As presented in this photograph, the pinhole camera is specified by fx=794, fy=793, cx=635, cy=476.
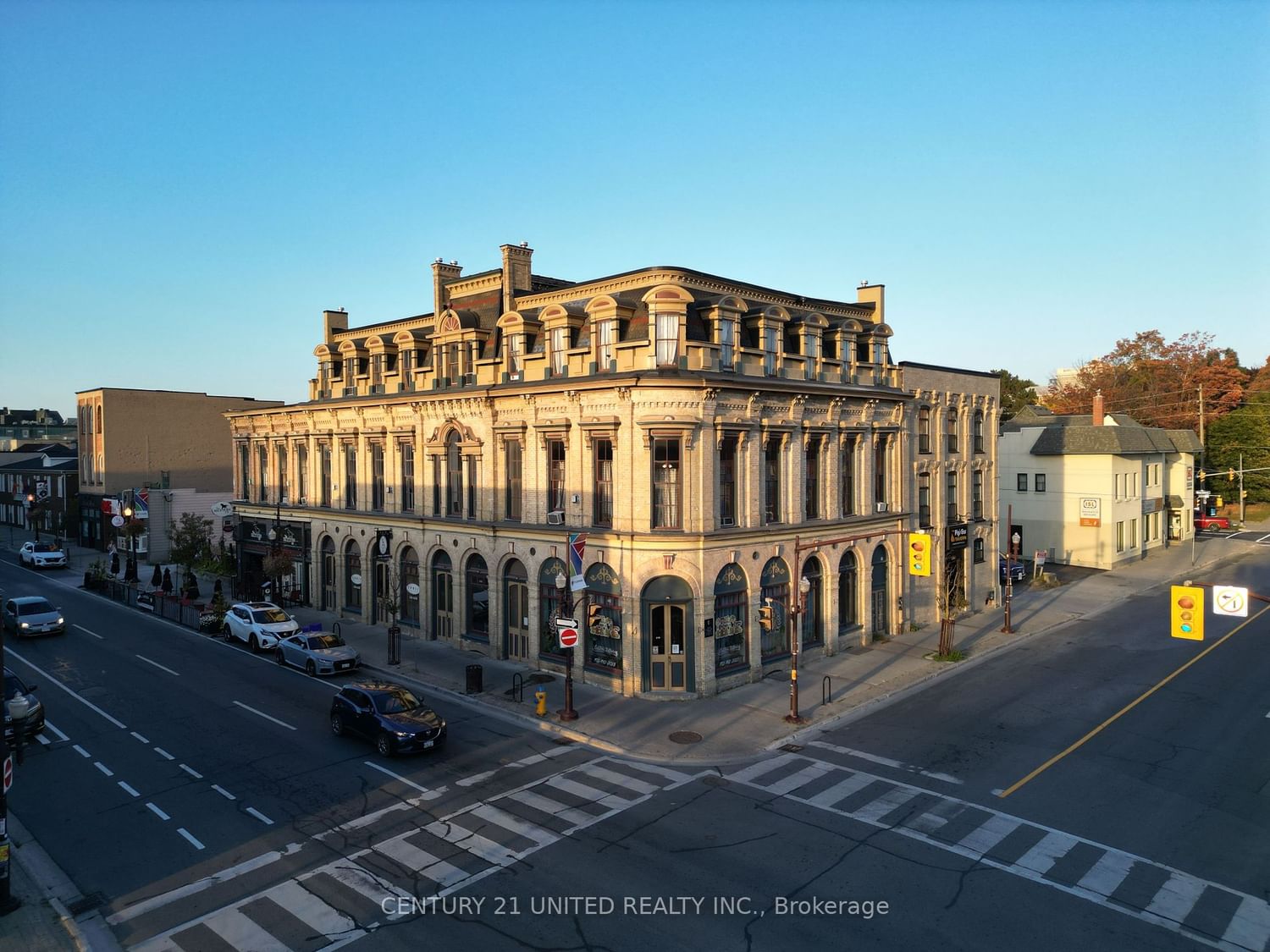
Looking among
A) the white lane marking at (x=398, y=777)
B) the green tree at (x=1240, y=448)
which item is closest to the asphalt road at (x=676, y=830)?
the white lane marking at (x=398, y=777)

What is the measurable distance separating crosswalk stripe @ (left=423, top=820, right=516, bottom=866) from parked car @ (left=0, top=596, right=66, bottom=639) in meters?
30.0

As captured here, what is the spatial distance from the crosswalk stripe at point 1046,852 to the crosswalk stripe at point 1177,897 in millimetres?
1746

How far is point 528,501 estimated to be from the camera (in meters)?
31.1

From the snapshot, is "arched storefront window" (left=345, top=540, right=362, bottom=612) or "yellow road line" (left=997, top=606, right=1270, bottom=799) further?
"arched storefront window" (left=345, top=540, right=362, bottom=612)

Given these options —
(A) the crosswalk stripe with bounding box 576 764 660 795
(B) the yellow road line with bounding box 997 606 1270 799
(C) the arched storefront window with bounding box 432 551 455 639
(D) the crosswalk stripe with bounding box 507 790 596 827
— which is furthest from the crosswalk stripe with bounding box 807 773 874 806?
(C) the arched storefront window with bounding box 432 551 455 639

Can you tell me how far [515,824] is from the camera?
1736 cm

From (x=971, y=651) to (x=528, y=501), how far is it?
19.7 meters

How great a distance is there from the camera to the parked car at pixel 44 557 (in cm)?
6025

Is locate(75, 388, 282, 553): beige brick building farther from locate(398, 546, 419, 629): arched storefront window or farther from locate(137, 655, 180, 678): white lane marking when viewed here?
locate(398, 546, 419, 629): arched storefront window

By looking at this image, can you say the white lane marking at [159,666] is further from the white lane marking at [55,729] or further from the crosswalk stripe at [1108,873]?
the crosswalk stripe at [1108,873]

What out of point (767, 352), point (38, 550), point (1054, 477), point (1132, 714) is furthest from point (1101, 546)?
point (38, 550)

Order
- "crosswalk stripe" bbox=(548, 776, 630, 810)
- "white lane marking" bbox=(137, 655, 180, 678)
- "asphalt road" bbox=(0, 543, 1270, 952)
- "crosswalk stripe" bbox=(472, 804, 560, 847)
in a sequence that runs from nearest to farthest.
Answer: "asphalt road" bbox=(0, 543, 1270, 952) → "crosswalk stripe" bbox=(472, 804, 560, 847) → "crosswalk stripe" bbox=(548, 776, 630, 810) → "white lane marking" bbox=(137, 655, 180, 678)

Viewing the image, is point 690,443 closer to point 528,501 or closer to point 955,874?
point 528,501

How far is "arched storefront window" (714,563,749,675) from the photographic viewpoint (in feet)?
91.8
